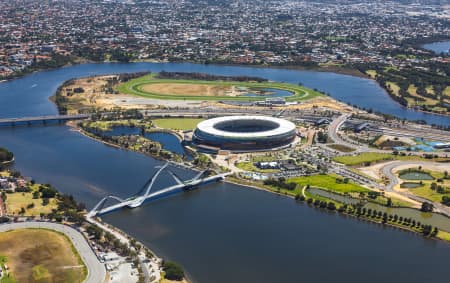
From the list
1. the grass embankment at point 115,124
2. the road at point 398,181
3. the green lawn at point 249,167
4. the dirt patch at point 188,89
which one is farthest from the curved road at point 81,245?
the dirt patch at point 188,89

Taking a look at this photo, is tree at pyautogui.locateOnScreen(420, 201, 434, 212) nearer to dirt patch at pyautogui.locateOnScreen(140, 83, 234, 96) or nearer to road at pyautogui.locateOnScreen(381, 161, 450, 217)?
road at pyautogui.locateOnScreen(381, 161, 450, 217)

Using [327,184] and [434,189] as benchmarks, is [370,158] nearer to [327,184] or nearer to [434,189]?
[434,189]

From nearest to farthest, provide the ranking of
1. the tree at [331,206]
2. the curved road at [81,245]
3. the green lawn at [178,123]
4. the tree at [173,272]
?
the curved road at [81,245], the tree at [173,272], the tree at [331,206], the green lawn at [178,123]

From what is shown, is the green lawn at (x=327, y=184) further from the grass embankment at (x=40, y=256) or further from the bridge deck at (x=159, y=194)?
the grass embankment at (x=40, y=256)

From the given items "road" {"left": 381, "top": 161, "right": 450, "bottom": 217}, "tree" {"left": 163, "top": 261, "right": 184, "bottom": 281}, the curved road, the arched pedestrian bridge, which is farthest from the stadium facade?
"tree" {"left": 163, "top": 261, "right": 184, "bottom": 281}

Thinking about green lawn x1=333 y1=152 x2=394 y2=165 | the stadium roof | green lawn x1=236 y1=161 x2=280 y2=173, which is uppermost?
the stadium roof

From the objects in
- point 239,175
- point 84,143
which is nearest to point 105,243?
point 239,175
